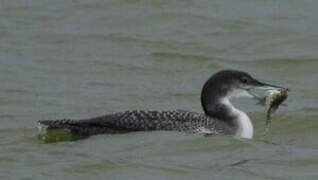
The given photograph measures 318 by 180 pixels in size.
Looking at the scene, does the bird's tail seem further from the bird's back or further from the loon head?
the loon head

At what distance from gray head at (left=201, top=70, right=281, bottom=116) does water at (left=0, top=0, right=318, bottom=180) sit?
47 centimetres

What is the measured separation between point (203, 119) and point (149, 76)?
3309mm

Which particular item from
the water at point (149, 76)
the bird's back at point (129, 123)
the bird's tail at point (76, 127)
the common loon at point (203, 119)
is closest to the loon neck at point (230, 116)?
the common loon at point (203, 119)

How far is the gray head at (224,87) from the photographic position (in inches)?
599

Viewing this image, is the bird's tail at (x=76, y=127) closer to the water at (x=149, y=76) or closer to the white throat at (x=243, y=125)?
the water at (x=149, y=76)

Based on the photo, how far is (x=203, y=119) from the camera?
589 inches

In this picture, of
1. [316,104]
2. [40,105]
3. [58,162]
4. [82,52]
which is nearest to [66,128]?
[58,162]

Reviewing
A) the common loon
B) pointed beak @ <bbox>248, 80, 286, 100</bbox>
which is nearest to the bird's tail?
the common loon

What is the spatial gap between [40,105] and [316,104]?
9.17 ft

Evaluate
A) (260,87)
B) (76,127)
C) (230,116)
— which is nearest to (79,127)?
(76,127)

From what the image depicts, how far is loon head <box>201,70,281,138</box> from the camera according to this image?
15141 millimetres

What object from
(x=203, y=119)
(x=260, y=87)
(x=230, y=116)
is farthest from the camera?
(x=260, y=87)

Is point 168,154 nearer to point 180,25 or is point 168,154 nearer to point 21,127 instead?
point 21,127

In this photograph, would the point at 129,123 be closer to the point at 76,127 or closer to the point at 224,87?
the point at 76,127
